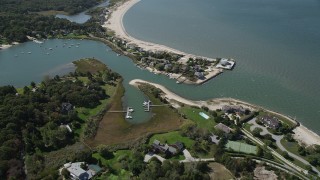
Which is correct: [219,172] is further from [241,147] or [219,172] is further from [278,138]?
[278,138]

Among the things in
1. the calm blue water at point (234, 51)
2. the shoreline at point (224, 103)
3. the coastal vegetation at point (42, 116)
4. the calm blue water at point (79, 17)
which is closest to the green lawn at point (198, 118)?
the shoreline at point (224, 103)

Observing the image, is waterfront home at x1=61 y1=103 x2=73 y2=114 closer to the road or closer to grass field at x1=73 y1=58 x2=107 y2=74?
grass field at x1=73 y1=58 x2=107 y2=74

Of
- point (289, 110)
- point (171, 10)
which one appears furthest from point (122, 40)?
point (289, 110)

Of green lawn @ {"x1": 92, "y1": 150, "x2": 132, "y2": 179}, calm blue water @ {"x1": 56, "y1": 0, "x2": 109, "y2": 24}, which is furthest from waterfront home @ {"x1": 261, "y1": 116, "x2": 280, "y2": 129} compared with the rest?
calm blue water @ {"x1": 56, "y1": 0, "x2": 109, "y2": 24}

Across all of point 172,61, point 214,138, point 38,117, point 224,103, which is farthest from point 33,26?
point 214,138

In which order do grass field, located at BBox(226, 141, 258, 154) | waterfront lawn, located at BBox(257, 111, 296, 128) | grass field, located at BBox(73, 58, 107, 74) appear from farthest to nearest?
grass field, located at BBox(73, 58, 107, 74), waterfront lawn, located at BBox(257, 111, 296, 128), grass field, located at BBox(226, 141, 258, 154)

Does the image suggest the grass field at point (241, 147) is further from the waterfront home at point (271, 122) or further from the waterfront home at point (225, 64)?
the waterfront home at point (225, 64)
